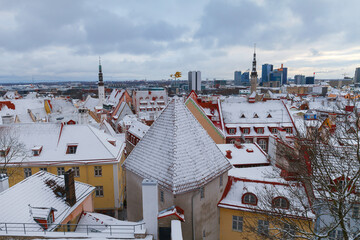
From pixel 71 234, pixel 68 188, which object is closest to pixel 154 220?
pixel 71 234

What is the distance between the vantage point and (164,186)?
14.7 meters

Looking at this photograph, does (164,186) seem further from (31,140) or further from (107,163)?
(31,140)

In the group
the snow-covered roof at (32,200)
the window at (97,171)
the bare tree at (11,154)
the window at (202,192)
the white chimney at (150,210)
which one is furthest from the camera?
the window at (97,171)

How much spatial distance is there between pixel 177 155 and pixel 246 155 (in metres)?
11.3

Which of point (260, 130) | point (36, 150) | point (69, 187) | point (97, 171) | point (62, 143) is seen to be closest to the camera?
point (69, 187)

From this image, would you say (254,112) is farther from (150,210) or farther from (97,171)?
(150,210)

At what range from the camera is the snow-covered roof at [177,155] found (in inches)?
586

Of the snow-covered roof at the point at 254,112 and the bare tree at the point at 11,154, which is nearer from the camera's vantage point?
the bare tree at the point at 11,154

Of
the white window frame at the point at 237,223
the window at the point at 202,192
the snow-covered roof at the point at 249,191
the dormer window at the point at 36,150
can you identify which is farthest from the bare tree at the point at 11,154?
the white window frame at the point at 237,223

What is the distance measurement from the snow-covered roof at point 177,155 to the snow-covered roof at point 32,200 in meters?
4.61

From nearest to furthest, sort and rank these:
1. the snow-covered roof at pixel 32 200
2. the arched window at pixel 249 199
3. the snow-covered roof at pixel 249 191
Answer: the snow-covered roof at pixel 32 200 → the snow-covered roof at pixel 249 191 → the arched window at pixel 249 199

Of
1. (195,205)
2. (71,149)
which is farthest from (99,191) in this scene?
(195,205)

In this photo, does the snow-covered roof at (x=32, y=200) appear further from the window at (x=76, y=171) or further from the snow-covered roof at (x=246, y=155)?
the snow-covered roof at (x=246, y=155)

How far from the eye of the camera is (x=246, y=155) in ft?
80.0
